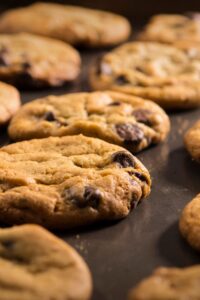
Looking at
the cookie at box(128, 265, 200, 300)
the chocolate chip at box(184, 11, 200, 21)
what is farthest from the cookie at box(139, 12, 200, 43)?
the cookie at box(128, 265, 200, 300)

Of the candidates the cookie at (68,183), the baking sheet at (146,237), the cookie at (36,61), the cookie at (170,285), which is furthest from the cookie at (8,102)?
the cookie at (170,285)

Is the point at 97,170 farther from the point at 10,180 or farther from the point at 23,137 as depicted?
the point at 23,137

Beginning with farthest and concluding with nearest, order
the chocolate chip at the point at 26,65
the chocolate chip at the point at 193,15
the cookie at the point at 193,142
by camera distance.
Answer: the chocolate chip at the point at 193,15 → the chocolate chip at the point at 26,65 → the cookie at the point at 193,142

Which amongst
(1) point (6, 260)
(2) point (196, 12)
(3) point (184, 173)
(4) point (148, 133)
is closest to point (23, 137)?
(4) point (148, 133)

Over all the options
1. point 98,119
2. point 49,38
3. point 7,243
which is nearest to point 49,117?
point 98,119

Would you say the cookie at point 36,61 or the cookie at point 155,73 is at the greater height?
the cookie at point 155,73

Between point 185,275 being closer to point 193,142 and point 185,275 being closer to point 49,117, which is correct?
point 193,142

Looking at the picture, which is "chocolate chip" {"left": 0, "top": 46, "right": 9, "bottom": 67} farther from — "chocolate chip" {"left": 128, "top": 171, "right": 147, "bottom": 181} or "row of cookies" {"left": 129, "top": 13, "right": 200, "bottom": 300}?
"chocolate chip" {"left": 128, "top": 171, "right": 147, "bottom": 181}

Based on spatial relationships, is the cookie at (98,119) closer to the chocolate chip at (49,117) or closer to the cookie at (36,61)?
the chocolate chip at (49,117)
